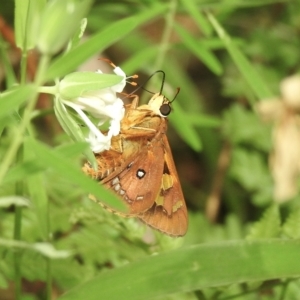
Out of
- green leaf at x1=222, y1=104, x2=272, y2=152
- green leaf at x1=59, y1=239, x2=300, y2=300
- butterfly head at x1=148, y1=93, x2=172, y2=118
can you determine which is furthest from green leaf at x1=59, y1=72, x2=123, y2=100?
green leaf at x1=222, y1=104, x2=272, y2=152

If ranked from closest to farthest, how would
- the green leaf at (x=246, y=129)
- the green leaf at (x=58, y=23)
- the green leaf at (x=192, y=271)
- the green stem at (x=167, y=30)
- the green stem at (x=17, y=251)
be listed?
1. the green leaf at (x=58, y=23)
2. the green leaf at (x=192, y=271)
3. the green stem at (x=17, y=251)
4. the green stem at (x=167, y=30)
5. the green leaf at (x=246, y=129)

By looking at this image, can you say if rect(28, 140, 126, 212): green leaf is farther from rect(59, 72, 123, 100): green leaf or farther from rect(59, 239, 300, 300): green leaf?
rect(59, 239, 300, 300): green leaf

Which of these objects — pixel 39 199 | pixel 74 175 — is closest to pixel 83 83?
pixel 74 175

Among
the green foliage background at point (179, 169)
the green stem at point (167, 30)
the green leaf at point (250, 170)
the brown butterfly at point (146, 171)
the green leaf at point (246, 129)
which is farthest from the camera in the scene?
the green leaf at point (246, 129)

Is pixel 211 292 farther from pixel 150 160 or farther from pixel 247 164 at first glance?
pixel 247 164

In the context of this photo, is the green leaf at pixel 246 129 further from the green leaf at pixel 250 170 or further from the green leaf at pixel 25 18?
the green leaf at pixel 25 18

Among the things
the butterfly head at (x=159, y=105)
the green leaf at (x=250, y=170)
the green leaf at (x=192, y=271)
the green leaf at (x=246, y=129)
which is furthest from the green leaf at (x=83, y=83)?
the green leaf at (x=246, y=129)

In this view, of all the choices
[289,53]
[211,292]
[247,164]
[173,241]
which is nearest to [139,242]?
[173,241]
